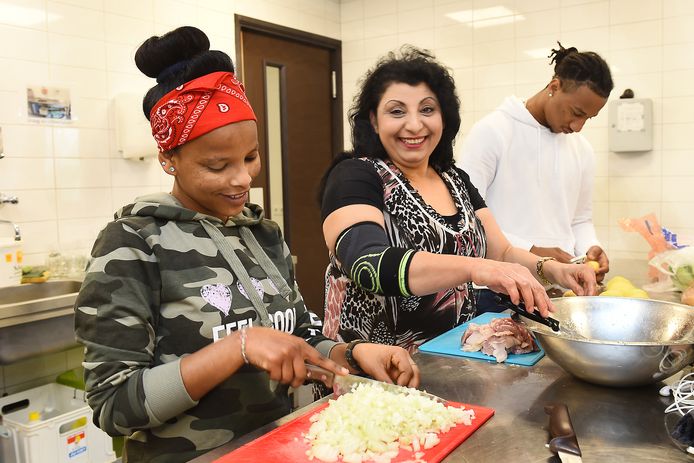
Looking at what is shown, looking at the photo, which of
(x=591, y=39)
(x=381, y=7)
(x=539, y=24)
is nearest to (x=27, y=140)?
(x=381, y=7)

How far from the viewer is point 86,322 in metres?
1.06

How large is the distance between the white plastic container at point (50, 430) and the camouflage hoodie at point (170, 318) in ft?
5.49

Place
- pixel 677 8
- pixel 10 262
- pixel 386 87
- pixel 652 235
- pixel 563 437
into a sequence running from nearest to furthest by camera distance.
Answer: pixel 563 437 → pixel 386 87 → pixel 652 235 → pixel 10 262 → pixel 677 8

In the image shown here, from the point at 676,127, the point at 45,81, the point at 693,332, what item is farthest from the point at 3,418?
the point at 676,127

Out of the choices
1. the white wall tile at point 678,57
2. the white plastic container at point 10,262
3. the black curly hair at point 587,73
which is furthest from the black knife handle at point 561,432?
the white wall tile at point 678,57

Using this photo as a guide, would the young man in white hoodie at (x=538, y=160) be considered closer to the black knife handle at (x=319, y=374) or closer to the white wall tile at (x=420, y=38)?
the black knife handle at (x=319, y=374)

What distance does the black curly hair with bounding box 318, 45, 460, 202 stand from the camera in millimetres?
1841

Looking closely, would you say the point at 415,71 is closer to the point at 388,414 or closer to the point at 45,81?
the point at 388,414

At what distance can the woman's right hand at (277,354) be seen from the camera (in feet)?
3.35

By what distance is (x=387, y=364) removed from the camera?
4.22ft

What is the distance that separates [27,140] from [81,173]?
1.02ft

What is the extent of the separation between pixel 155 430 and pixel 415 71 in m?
1.23

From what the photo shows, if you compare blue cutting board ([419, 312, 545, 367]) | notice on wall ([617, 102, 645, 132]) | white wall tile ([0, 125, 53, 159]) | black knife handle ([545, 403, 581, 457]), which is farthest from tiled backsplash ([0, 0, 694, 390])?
black knife handle ([545, 403, 581, 457])

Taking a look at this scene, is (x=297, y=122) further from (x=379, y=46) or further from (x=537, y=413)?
(x=537, y=413)
